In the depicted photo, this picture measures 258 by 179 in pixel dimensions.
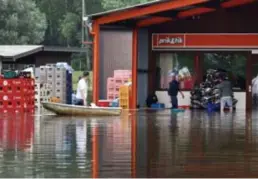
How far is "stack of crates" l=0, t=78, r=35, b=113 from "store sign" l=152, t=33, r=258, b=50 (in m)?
7.02

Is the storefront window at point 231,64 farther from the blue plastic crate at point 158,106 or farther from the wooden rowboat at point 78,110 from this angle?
the wooden rowboat at point 78,110

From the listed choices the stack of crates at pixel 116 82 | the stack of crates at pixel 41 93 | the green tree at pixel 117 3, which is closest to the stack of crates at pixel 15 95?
the stack of crates at pixel 41 93

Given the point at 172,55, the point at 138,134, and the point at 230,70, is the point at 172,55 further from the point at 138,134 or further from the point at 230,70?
the point at 138,134

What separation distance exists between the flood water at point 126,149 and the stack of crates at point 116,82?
416 inches

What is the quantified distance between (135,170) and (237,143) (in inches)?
212

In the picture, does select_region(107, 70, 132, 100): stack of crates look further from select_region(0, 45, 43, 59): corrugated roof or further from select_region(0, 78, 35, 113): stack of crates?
select_region(0, 45, 43, 59): corrugated roof

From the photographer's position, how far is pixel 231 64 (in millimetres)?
36188

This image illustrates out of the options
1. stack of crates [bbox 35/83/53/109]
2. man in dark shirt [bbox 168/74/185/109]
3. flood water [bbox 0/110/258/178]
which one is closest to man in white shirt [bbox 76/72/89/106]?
stack of crates [bbox 35/83/53/109]

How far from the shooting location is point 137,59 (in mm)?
35812

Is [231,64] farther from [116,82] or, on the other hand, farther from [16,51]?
[16,51]

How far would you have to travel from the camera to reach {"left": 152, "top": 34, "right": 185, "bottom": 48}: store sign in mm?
36062

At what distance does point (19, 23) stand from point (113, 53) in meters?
38.6

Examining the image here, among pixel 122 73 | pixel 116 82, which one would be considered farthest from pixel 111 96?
pixel 122 73

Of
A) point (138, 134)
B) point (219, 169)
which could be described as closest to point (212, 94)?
point (138, 134)
